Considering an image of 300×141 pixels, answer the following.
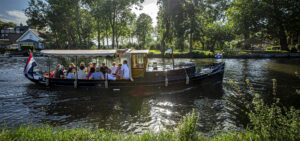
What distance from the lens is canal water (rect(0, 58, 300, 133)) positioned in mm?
7621

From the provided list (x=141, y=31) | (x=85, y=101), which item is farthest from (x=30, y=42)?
(x=85, y=101)

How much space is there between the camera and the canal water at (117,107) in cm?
762

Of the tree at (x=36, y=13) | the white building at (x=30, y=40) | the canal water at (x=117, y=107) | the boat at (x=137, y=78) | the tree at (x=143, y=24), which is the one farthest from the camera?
the tree at (x=143, y=24)

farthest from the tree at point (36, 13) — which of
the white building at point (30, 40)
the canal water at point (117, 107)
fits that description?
the canal water at point (117, 107)

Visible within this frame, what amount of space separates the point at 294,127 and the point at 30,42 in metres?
74.8

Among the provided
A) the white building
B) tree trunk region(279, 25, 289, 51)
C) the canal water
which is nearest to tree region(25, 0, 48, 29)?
the white building

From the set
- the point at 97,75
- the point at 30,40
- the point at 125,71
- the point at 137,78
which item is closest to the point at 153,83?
the point at 137,78

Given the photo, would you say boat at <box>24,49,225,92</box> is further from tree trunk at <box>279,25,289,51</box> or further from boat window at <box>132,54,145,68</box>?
tree trunk at <box>279,25,289,51</box>

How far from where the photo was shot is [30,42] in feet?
197

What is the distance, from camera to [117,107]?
962 centimetres

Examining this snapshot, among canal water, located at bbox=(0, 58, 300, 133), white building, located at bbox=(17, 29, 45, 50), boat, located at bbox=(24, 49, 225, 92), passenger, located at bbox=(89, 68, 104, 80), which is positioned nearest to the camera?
canal water, located at bbox=(0, 58, 300, 133)

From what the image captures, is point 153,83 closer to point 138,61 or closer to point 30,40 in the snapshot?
point 138,61

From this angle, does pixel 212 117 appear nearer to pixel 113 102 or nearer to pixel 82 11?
pixel 113 102

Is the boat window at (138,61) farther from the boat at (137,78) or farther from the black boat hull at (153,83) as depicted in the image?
the black boat hull at (153,83)
